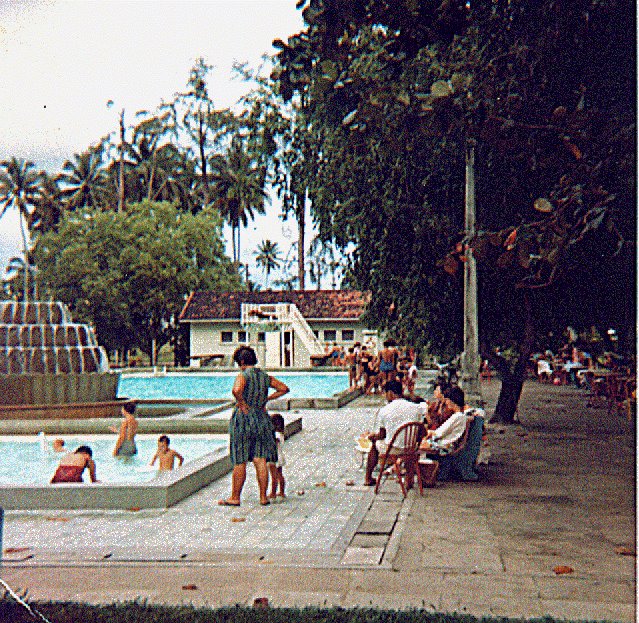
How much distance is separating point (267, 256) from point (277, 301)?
4740 cm

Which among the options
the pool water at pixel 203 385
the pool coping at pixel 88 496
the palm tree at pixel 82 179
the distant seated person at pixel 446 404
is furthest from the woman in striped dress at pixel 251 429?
the palm tree at pixel 82 179

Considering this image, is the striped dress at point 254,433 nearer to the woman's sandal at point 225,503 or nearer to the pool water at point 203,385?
the woman's sandal at point 225,503

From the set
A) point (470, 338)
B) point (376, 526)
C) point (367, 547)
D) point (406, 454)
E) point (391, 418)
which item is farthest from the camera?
point (470, 338)

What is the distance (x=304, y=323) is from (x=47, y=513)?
40.2m

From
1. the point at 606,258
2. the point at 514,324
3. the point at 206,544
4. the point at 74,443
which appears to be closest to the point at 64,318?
the point at 74,443

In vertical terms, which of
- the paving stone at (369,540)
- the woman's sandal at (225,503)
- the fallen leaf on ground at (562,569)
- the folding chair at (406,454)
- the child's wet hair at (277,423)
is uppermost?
the child's wet hair at (277,423)

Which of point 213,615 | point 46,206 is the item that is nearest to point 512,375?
point 213,615

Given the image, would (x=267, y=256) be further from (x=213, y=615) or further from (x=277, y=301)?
(x=213, y=615)

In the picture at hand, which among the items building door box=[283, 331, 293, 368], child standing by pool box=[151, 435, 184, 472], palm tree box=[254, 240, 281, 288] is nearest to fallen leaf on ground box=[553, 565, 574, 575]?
child standing by pool box=[151, 435, 184, 472]

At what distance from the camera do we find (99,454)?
54.7 ft

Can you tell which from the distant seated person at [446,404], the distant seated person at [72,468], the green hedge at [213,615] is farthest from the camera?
the distant seated person at [72,468]

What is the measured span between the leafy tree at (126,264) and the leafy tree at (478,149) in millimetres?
32014

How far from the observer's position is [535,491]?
33.2 feet

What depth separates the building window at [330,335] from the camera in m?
55.2
